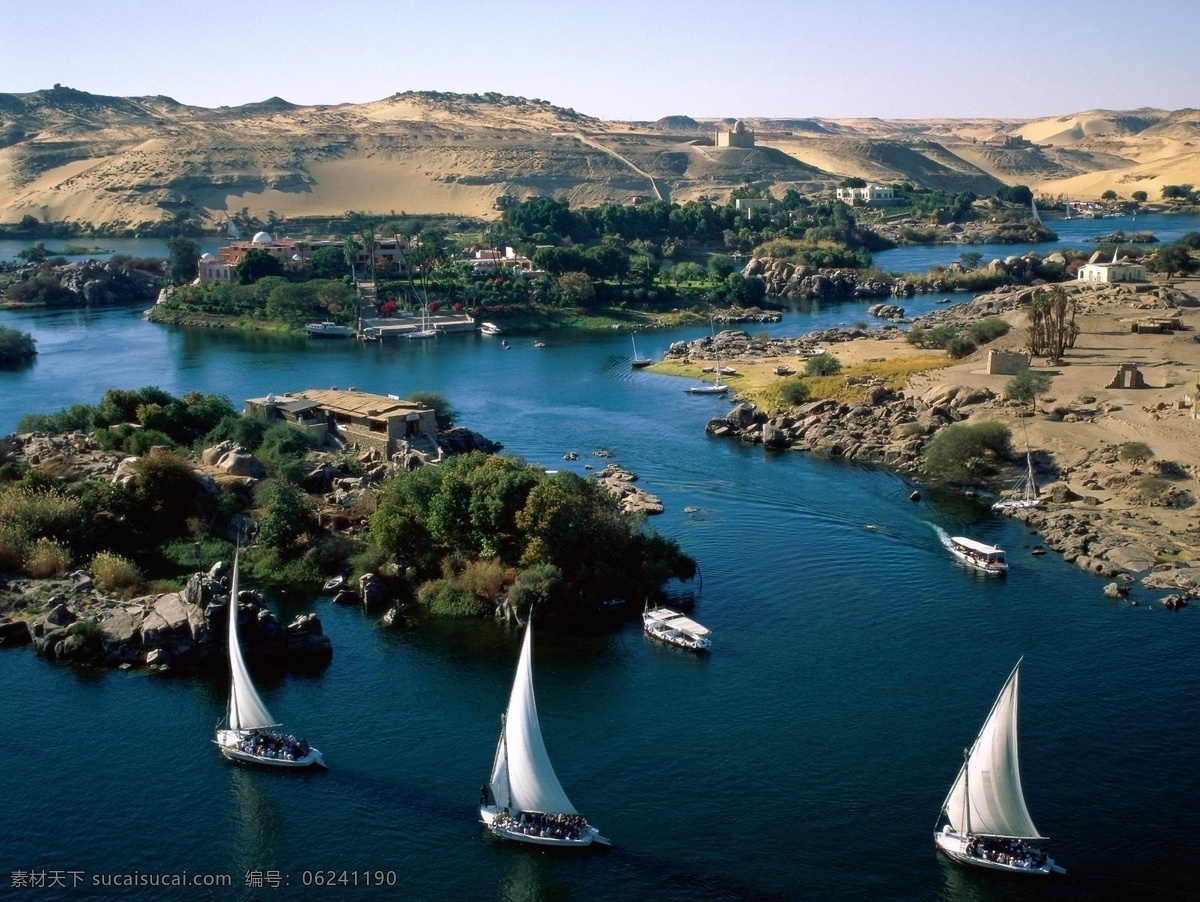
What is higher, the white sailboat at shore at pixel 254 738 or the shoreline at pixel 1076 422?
the shoreline at pixel 1076 422

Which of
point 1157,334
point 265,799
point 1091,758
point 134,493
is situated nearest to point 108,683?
point 265,799

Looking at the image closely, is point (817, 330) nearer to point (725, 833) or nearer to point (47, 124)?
point (725, 833)

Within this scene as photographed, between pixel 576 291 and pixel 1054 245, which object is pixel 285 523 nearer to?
pixel 576 291

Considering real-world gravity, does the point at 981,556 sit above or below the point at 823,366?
below

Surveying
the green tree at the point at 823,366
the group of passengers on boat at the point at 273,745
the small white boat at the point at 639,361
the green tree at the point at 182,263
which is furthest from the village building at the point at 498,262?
the group of passengers on boat at the point at 273,745

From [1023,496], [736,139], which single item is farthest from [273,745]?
[736,139]

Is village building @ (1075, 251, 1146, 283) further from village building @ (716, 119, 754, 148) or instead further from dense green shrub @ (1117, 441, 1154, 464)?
village building @ (716, 119, 754, 148)

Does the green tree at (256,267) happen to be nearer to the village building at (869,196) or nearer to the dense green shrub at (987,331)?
the dense green shrub at (987,331)

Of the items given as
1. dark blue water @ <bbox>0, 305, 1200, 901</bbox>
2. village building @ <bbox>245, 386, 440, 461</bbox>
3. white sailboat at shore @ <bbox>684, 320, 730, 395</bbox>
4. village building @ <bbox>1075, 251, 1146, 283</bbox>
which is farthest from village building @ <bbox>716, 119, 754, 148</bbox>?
dark blue water @ <bbox>0, 305, 1200, 901</bbox>
